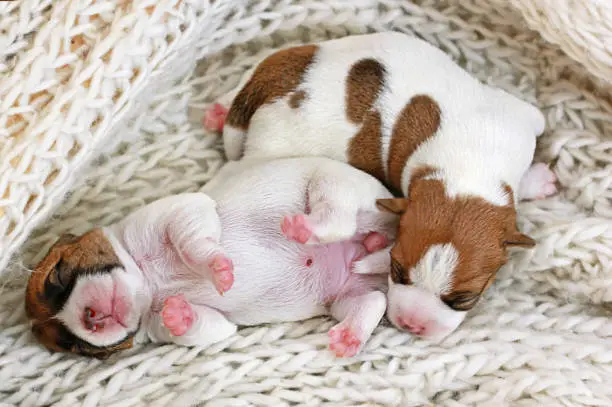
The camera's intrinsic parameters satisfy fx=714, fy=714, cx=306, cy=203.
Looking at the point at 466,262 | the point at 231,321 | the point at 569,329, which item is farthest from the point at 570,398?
the point at 231,321

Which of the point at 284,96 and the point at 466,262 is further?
the point at 284,96

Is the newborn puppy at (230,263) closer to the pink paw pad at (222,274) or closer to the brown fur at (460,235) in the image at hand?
the pink paw pad at (222,274)

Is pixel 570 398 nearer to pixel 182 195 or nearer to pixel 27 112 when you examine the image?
pixel 182 195

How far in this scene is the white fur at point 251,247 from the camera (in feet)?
6.45

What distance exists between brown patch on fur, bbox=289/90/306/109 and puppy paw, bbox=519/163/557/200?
0.68 meters

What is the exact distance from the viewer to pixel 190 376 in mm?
1792

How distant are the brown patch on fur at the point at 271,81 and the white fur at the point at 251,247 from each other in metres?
0.20

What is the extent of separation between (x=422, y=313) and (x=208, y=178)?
83 cm

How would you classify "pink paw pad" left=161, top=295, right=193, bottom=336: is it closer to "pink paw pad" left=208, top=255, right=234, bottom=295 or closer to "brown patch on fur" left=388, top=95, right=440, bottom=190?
"pink paw pad" left=208, top=255, right=234, bottom=295

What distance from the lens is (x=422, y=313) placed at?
1.78 metres

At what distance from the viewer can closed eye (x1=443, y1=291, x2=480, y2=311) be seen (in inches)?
70.5

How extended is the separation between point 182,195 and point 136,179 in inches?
10.4

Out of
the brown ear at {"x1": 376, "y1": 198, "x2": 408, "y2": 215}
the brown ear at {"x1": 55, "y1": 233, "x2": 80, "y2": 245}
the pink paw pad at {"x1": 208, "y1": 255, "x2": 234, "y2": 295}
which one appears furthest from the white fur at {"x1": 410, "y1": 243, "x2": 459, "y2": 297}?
the brown ear at {"x1": 55, "y1": 233, "x2": 80, "y2": 245}

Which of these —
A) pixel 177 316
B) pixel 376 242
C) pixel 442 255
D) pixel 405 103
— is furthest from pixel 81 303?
pixel 405 103
